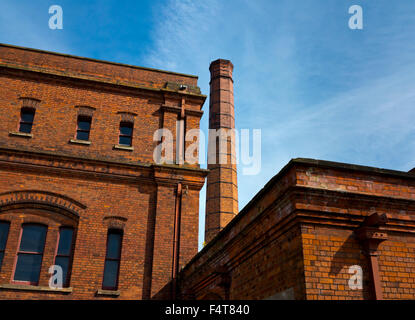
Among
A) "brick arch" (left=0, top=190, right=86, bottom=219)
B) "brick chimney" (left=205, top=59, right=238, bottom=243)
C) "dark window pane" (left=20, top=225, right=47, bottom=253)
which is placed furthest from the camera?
"brick chimney" (left=205, top=59, right=238, bottom=243)

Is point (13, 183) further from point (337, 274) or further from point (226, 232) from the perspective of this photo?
point (337, 274)

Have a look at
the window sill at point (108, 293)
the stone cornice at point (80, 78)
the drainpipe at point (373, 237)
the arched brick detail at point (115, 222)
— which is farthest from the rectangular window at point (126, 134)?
the drainpipe at point (373, 237)

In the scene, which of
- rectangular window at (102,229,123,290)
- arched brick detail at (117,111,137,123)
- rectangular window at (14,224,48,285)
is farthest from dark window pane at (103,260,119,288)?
arched brick detail at (117,111,137,123)

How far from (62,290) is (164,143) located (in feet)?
19.6

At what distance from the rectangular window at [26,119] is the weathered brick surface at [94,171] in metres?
0.26

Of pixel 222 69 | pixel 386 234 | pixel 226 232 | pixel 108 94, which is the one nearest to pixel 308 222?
pixel 386 234

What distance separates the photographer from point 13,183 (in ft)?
44.5

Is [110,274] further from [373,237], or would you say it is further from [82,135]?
[373,237]

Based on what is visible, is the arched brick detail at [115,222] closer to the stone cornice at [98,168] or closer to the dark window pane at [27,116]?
the stone cornice at [98,168]

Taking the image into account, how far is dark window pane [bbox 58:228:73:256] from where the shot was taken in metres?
13.3

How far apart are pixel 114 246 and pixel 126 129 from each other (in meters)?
4.39

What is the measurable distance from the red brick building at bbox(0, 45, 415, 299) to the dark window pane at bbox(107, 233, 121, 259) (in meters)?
0.03

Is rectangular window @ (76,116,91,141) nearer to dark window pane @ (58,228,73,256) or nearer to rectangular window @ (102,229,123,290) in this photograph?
dark window pane @ (58,228,73,256)

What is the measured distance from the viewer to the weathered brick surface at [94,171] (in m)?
13.2
